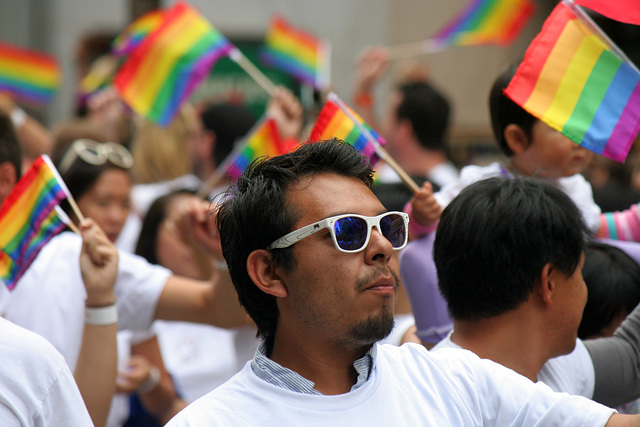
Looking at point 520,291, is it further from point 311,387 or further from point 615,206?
point 615,206

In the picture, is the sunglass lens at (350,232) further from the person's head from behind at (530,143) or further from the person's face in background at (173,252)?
the person's face in background at (173,252)

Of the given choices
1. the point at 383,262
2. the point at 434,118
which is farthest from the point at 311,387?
the point at 434,118

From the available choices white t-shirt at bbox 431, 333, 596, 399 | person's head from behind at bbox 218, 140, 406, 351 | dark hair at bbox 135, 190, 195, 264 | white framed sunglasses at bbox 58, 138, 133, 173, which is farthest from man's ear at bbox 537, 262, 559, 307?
dark hair at bbox 135, 190, 195, 264

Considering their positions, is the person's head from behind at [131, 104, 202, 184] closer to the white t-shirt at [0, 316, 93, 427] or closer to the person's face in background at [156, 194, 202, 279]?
the person's face in background at [156, 194, 202, 279]

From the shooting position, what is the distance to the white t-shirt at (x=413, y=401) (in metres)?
1.85

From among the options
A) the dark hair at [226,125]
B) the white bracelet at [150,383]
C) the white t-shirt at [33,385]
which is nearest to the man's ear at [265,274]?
the white t-shirt at [33,385]

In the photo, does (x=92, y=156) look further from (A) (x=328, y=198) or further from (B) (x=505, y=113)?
(A) (x=328, y=198)

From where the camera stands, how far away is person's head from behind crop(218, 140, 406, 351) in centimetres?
198

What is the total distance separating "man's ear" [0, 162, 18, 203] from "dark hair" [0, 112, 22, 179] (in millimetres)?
18

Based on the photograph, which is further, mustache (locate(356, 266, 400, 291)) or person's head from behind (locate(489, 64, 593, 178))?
person's head from behind (locate(489, 64, 593, 178))

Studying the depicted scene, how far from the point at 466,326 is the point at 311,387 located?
0.72m

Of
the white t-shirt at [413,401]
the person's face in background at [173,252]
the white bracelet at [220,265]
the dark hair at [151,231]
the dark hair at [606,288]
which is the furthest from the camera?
the dark hair at [151,231]

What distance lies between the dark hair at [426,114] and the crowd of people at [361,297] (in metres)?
2.15

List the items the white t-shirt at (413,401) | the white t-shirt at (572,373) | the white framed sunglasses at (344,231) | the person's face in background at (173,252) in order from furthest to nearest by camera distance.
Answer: the person's face in background at (173,252), the white t-shirt at (572,373), the white framed sunglasses at (344,231), the white t-shirt at (413,401)
